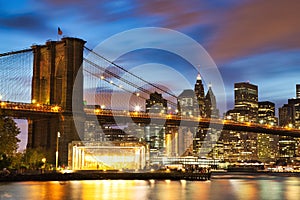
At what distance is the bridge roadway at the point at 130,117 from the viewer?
71.1 m

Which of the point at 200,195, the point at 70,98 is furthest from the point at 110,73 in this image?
the point at 200,195

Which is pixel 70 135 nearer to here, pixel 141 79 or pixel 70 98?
pixel 70 98

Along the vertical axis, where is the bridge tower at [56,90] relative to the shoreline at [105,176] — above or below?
above

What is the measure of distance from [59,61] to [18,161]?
47.0 feet

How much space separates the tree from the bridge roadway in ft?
5.56

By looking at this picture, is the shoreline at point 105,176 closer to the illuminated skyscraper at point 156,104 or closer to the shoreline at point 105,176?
the shoreline at point 105,176

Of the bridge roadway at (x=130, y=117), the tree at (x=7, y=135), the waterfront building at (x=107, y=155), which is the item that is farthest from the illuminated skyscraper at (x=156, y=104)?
the tree at (x=7, y=135)

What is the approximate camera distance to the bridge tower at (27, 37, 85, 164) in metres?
72.2

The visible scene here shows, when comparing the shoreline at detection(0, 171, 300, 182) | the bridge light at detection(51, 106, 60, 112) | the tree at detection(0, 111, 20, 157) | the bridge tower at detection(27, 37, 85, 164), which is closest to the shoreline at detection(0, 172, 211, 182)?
the shoreline at detection(0, 171, 300, 182)

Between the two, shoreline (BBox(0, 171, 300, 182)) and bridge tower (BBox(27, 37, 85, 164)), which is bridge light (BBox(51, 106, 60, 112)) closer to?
bridge tower (BBox(27, 37, 85, 164))

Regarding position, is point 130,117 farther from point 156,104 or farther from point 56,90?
point 156,104

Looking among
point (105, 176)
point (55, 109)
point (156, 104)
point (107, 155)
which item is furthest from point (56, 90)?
point (156, 104)

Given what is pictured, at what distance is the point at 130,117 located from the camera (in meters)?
84.2

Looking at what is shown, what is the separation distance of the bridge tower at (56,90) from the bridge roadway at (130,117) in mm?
1922
